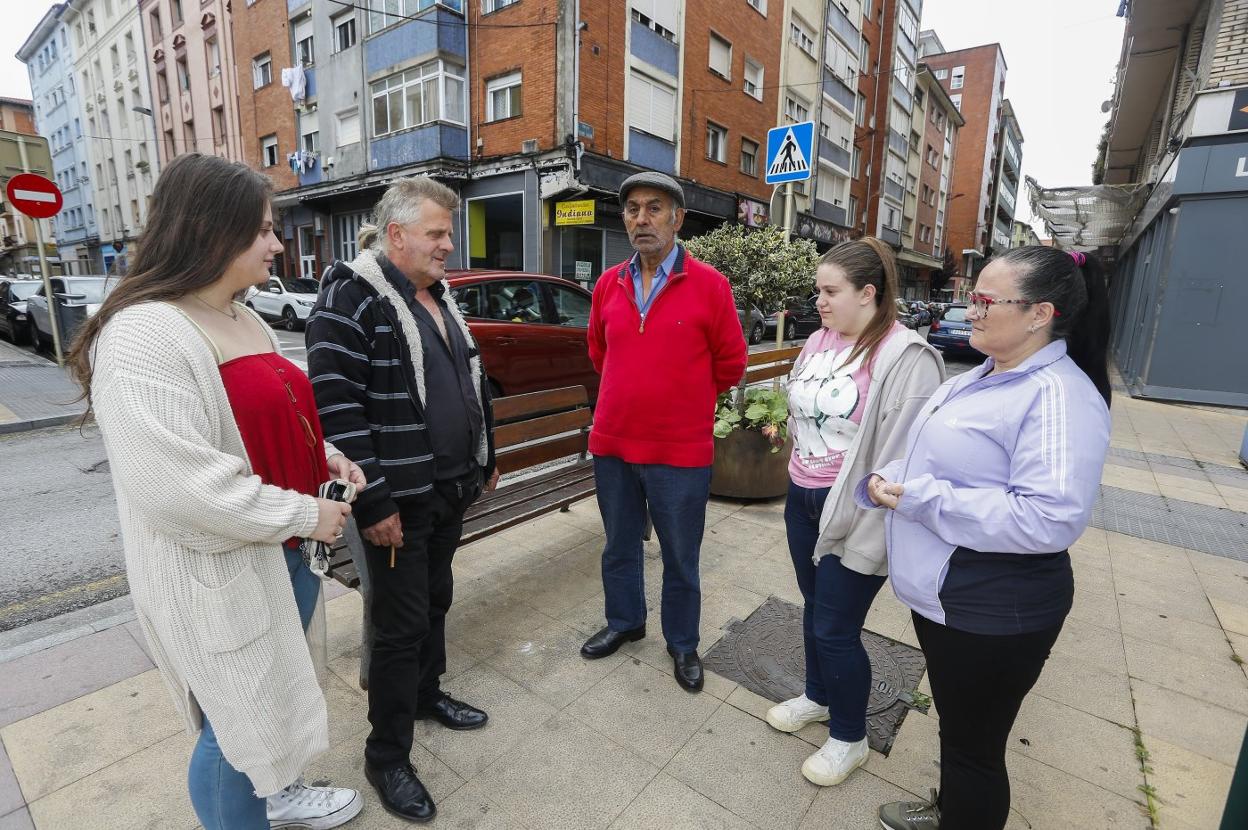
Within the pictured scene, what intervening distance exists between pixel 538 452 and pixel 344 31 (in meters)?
20.7

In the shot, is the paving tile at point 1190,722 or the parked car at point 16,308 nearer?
the paving tile at point 1190,722

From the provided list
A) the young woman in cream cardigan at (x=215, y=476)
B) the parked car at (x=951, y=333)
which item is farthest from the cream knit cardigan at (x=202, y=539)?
the parked car at (x=951, y=333)

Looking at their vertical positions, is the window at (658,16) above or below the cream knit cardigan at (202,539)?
above

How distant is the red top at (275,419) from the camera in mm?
1465

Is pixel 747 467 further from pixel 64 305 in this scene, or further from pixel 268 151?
pixel 268 151

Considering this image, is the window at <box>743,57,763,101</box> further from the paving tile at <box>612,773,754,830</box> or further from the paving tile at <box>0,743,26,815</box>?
the paving tile at <box>0,743,26,815</box>

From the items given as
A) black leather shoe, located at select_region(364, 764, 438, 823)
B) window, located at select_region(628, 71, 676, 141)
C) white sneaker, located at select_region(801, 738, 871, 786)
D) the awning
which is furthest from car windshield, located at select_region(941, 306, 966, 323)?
black leather shoe, located at select_region(364, 764, 438, 823)

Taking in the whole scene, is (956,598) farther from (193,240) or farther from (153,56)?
(153,56)

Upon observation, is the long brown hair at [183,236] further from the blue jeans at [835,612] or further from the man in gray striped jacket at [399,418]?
the blue jeans at [835,612]

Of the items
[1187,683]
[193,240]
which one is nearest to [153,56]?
[193,240]

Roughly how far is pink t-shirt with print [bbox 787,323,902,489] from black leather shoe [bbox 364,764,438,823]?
5.33 feet

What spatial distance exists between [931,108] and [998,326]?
1811 inches

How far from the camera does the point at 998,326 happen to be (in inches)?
59.7

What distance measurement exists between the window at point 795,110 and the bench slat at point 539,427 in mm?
23016
